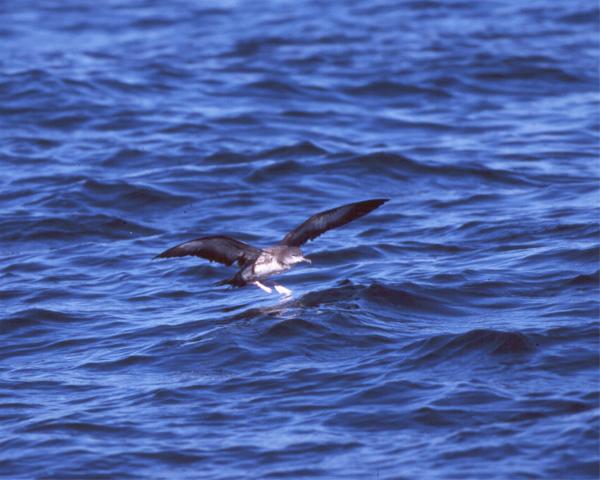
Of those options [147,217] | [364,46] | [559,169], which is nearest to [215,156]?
[147,217]

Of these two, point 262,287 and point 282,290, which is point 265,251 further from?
point 282,290

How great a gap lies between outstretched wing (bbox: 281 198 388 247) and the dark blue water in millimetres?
616

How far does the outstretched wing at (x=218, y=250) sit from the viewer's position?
10.1 m

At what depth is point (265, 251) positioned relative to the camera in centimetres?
1044

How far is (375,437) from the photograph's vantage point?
26.2ft

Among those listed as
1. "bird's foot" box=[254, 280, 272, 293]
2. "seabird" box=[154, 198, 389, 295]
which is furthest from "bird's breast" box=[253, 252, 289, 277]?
"bird's foot" box=[254, 280, 272, 293]

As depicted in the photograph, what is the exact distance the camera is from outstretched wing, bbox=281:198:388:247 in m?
10.5

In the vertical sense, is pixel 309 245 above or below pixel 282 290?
below

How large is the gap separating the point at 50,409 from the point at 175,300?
2.67 m

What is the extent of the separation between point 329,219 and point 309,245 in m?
2.19

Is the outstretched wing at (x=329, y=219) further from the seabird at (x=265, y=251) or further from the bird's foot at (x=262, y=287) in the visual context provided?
the bird's foot at (x=262, y=287)

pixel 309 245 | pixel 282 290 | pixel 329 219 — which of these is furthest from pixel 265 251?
pixel 309 245

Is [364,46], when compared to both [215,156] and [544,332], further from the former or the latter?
[544,332]

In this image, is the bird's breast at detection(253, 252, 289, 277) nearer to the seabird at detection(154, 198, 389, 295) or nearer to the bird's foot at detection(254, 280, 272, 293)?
the seabird at detection(154, 198, 389, 295)
